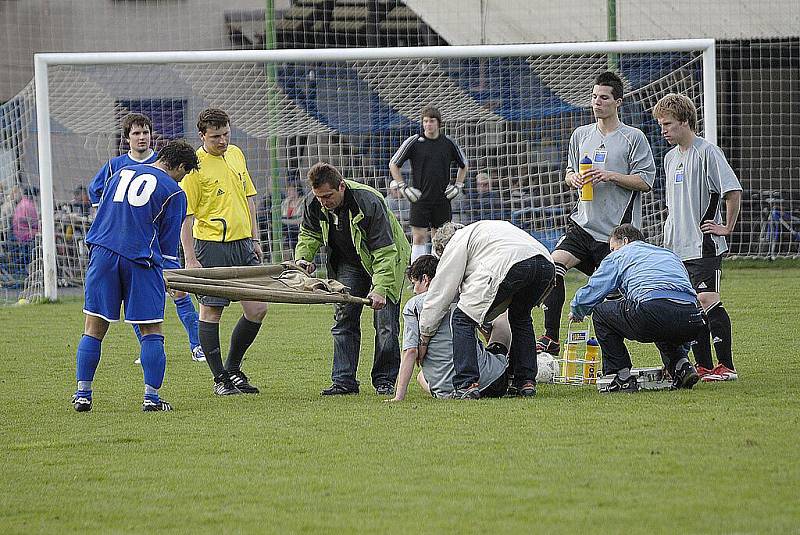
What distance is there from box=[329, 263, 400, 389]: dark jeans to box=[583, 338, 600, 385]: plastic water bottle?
125 cm

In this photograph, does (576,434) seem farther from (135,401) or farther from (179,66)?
(179,66)

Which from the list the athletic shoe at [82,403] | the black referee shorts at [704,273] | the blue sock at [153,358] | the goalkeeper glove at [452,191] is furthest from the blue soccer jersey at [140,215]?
the goalkeeper glove at [452,191]

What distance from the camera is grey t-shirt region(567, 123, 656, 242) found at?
8.41 meters

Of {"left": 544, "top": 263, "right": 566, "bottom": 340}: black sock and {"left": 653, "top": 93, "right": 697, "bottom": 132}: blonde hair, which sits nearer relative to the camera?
{"left": 653, "top": 93, "right": 697, "bottom": 132}: blonde hair

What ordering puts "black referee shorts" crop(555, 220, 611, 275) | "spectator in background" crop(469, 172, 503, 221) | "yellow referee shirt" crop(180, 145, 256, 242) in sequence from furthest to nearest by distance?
"spectator in background" crop(469, 172, 503, 221) → "black referee shorts" crop(555, 220, 611, 275) → "yellow referee shirt" crop(180, 145, 256, 242)

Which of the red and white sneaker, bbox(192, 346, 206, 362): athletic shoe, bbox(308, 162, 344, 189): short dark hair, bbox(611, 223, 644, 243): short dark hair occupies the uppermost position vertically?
bbox(308, 162, 344, 189): short dark hair

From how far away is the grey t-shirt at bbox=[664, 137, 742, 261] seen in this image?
25.8 ft

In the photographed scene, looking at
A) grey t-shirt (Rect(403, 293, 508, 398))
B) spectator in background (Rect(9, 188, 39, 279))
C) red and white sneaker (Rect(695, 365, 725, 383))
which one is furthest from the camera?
spectator in background (Rect(9, 188, 39, 279))

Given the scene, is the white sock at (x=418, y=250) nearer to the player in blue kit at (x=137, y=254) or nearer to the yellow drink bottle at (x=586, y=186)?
the yellow drink bottle at (x=586, y=186)

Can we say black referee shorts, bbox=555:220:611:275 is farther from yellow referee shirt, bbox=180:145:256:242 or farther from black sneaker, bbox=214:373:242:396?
black sneaker, bbox=214:373:242:396

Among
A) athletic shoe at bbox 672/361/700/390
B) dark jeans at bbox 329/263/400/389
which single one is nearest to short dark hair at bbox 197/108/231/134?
dark jeans at bbox 329/263/400/389

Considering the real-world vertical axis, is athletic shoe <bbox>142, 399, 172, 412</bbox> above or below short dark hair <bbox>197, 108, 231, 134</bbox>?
below

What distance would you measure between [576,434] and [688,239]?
2569mm

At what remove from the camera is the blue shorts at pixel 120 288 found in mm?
7000
